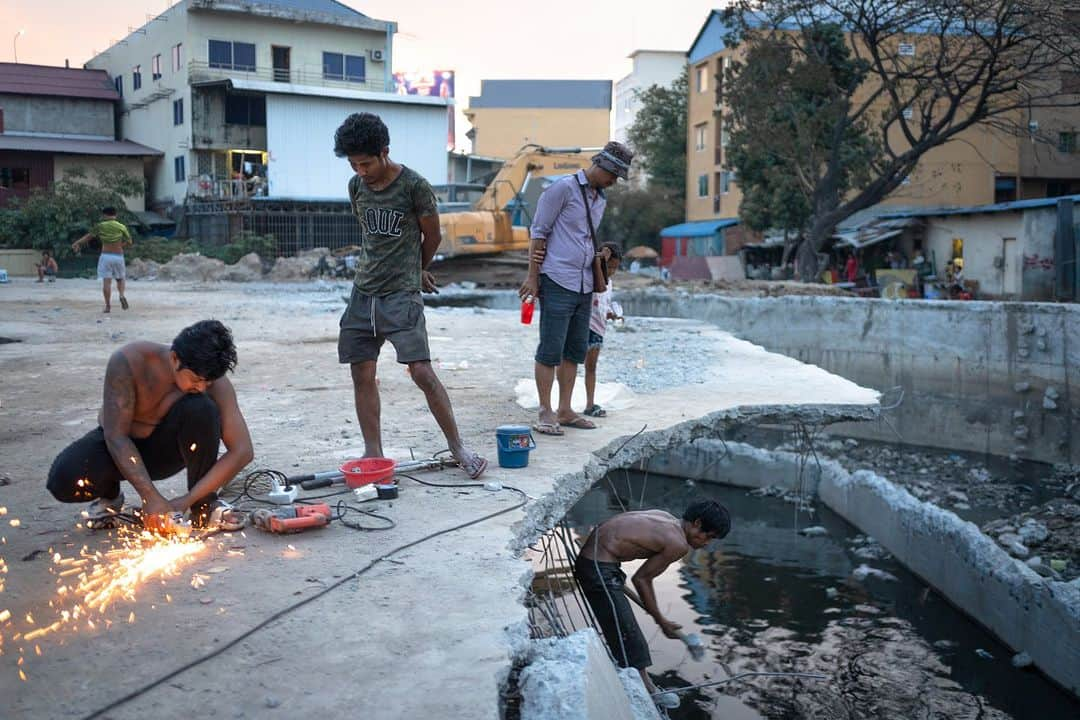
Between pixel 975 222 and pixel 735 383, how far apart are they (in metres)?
19.0

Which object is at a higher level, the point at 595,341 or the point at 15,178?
the point at 15,178

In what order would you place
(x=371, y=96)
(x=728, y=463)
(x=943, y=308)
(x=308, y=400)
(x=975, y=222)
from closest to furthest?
(x=308, y=400) → (x=728, y=463) → (x=943, y=308) → (x=975, y=222) → (x=371, y=96)

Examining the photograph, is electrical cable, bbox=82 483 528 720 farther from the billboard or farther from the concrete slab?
the billboard

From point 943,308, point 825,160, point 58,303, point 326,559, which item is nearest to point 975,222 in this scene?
point 825,160

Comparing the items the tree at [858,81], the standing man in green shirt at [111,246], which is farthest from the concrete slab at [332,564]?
the tree at [858,81]

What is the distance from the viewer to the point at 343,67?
4041cm

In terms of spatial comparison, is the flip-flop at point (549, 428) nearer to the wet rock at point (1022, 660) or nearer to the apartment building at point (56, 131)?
the wet rock at point (1022, 660)

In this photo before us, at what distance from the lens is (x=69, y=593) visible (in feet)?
11.0

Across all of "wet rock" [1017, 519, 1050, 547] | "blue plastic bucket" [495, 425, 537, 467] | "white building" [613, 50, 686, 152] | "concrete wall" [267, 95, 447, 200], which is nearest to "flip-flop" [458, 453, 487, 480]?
"blue plastic bucket" [495, 425, 537, 467]

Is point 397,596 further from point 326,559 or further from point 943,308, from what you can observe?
point 943,308

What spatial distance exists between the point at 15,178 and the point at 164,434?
127 ft

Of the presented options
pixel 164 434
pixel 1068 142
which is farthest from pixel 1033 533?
pixel 1068 142

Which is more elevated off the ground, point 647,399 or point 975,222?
point 975,222

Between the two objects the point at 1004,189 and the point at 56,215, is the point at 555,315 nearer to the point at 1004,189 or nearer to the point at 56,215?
the point at 56,215
